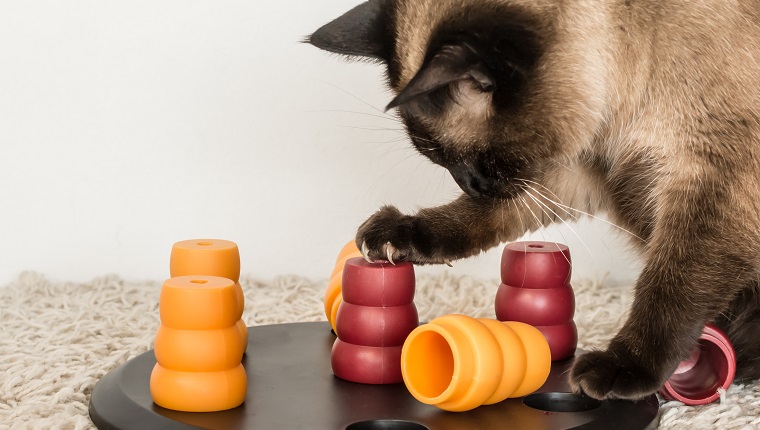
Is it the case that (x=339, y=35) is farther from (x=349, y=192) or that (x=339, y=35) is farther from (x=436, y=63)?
(x=349, y=192)

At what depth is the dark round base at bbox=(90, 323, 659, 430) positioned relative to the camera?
1261 millimetres

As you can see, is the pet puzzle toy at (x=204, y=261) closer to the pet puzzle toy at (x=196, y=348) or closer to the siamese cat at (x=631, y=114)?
the pet puzzle toy at (x=196, y=348)

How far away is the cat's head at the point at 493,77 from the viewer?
1.29m

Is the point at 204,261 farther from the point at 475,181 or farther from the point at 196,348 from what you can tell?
the point at 475,181

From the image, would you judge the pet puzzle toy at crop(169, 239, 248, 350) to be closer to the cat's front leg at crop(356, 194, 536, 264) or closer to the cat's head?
the cat's front leg at crop(356, 194, 536, 264)

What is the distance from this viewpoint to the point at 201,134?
94.8 inches

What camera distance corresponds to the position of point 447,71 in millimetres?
1174

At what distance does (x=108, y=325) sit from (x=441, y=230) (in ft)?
2.41

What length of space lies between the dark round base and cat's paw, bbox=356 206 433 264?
0.20m

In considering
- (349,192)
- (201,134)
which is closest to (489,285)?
(349,192)

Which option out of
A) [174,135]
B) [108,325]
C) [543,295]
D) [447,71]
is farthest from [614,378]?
[174,135]

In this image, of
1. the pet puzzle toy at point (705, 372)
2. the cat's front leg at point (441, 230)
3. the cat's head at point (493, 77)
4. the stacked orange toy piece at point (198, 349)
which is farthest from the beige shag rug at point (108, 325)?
the cat's head at point (493, 77)

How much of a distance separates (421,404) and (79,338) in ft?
2.55

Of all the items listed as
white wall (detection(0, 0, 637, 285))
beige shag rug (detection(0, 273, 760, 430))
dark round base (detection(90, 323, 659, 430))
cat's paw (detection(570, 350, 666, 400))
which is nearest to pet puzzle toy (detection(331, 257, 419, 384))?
dark round base (detection(90, 323, 659, 430))
